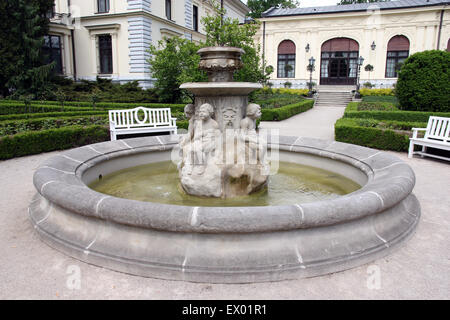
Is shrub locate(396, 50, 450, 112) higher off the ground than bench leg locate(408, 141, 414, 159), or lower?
higher

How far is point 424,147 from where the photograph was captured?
8.26 m

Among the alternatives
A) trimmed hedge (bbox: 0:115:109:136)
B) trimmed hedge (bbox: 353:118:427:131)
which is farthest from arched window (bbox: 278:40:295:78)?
trimmed hedge (bbox: 0:115:109:136)

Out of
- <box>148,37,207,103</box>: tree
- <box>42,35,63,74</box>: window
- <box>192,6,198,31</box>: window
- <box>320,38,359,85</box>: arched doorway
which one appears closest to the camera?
<box>148,37,207,103</box>: tree

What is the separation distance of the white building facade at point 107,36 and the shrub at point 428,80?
16.7 m

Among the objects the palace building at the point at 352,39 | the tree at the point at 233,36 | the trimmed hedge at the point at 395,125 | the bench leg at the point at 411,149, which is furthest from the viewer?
the palace building at the point at 352,39

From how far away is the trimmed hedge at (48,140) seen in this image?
7.86m

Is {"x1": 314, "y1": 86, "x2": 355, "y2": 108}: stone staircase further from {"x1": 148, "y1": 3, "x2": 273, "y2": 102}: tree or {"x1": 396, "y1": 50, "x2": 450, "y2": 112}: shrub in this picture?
{"x1": 148, "y1": 3, "x2": 273, "y2": 102}: tree

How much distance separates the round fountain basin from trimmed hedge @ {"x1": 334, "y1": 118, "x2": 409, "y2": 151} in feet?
18.4

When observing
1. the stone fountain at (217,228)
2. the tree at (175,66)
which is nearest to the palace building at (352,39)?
the tree at (175,66)

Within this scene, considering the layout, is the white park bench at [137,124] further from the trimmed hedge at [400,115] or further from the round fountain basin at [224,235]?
the trimmed hedge at [400,115]

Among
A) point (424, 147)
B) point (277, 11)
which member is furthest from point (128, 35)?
point (424, 147)

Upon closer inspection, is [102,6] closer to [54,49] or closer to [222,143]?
[54,49]

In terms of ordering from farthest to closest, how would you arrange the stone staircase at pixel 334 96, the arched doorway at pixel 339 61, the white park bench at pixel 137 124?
the arched doorway at pixel 339 61 < the stone staircase at pixel 334 96 < the white park bench at pixel 137 124

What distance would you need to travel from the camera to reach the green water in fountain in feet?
15.9
